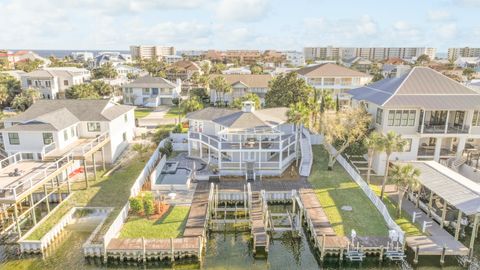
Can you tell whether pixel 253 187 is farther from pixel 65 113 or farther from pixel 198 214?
pixel 65 113

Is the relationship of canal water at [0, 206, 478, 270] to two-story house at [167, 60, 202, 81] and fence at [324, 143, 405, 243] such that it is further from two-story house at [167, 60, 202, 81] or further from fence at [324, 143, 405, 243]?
two-story house at [167, 60, 202, 81]

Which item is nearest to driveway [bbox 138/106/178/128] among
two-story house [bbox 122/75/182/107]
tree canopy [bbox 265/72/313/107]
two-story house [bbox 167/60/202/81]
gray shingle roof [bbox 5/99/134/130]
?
two-story house [bbox 122/75/182/107]

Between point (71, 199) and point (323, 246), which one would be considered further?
point (71, 199)

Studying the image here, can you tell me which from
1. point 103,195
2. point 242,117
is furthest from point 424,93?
point 103,195

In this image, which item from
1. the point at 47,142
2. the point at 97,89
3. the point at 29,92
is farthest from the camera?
the point at 97,89

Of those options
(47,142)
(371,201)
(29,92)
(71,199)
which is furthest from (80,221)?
(29,92)

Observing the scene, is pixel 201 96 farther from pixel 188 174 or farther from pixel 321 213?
pixel 321 213

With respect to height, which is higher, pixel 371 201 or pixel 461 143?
pixel 461 143
